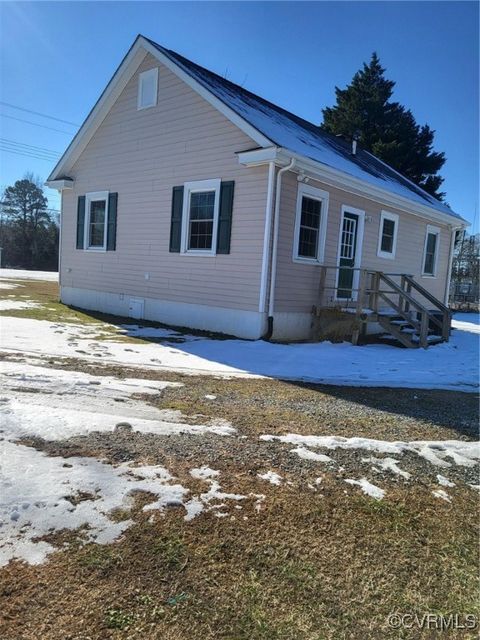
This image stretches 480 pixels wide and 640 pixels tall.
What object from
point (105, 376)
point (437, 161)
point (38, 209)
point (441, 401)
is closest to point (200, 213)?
point (105, 376)

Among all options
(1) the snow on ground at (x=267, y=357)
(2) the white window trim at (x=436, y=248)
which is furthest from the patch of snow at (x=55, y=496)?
(2) the white window trim at (x=436, y=248)

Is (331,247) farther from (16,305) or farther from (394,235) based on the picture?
(16,305)

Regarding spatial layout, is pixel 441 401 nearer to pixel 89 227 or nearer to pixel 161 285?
pixel 161 285

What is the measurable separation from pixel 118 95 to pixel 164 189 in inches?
126

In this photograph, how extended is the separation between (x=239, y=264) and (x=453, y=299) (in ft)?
68.6

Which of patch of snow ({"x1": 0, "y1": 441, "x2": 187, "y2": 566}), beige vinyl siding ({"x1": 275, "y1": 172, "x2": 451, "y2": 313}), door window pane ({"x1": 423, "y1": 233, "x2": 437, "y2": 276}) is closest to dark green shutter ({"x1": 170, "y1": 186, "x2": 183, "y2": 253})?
beige vinyl siding ({"x1": 275, "y1": 172, "x2": 451, "y2": 313})

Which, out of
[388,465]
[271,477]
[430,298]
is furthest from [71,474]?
[430,298]

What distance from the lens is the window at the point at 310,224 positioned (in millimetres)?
9406

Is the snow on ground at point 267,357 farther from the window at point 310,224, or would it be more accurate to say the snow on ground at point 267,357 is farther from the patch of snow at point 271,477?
the patch of snow at point 271,477

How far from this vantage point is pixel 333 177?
31.9ft

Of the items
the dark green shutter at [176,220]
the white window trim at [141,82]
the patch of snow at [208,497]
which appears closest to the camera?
the patch of snow at [208,497]

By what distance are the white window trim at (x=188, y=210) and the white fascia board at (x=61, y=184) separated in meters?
4.85

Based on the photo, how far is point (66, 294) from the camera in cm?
1377

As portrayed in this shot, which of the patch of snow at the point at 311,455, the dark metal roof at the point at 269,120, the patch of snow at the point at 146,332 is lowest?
the patch of snow at the point at 146,332
